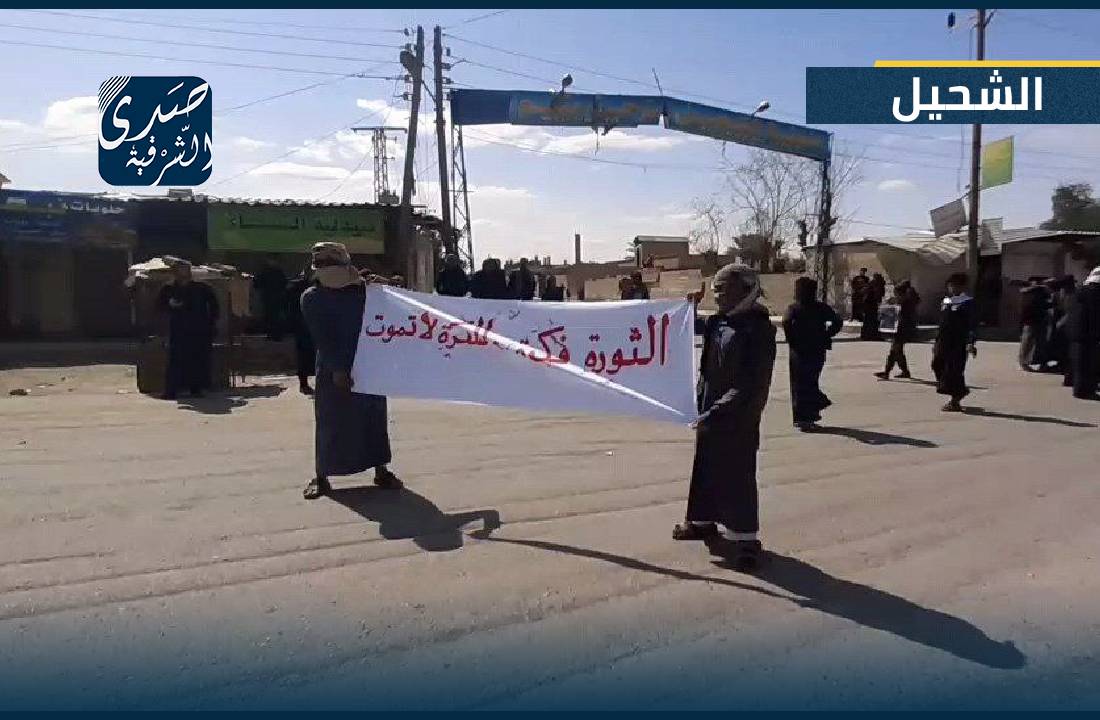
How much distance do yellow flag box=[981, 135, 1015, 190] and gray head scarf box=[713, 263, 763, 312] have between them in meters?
25.9

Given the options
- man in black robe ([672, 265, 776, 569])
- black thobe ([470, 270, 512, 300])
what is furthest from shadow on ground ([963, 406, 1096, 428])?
black thobe ([470, 270, 512, 300])

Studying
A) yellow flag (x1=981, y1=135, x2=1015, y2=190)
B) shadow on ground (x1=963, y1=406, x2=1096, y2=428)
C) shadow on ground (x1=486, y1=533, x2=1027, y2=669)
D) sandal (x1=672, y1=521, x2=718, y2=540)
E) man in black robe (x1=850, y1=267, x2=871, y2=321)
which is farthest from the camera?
yellow flag (x1=981, y1=135, x2=1015, y2=190)

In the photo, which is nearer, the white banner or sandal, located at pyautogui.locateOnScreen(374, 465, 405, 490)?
the white banner

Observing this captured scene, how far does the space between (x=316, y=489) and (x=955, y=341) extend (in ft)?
26.8

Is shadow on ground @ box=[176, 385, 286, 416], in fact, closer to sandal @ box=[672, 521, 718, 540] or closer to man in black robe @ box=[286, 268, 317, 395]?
man in black robe @ box=[286, 268, 317, 395]

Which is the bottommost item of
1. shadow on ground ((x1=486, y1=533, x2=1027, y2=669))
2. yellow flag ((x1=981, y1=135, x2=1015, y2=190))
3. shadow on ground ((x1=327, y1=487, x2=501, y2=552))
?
shadow on ground ((x1=486, y1=533, x2=1027, y2=669))

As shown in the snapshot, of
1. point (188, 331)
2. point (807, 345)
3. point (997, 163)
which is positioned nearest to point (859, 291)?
point (997, 163)

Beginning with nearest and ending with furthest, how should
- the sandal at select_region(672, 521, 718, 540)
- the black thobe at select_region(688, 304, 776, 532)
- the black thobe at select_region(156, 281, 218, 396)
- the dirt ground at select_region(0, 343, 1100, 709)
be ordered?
the dirt ground at select_region(0, 343, 1100, 709) → the black thobe at select_region(688, 304, 776, 532) → the sandal at select_region(672, 521, 718, 540) → the black thobe at select_region(156, 281, 218, 396)

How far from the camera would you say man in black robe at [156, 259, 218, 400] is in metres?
12.9

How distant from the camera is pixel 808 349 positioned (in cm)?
1073

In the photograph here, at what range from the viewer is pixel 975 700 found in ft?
12.9

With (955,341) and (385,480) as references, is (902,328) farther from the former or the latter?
(385,480)

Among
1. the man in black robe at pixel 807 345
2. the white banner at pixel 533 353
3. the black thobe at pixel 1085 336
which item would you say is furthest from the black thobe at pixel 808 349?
the white banner at pixel 533 353

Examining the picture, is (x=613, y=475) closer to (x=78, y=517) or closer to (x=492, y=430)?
(x=492, y=430)
